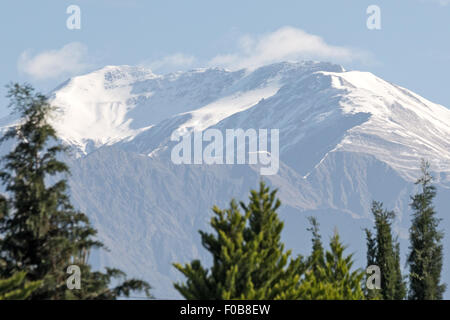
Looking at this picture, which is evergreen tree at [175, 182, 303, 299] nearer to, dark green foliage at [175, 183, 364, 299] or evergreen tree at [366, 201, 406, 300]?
dark green foliage at [175, 183, 364, 299]

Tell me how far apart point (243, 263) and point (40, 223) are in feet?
36.9

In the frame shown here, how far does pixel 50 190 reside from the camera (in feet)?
160

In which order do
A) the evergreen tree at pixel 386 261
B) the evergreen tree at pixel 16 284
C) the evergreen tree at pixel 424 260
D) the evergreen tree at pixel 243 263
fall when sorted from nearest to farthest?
1. the evergreen tree at pixel 16 284
2. the evergreen tree at pixel 243 263
3. the evergreen tree at pixel 386 261
4. the evergreen tree at pixel 424 260

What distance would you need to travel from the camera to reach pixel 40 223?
4800 cm

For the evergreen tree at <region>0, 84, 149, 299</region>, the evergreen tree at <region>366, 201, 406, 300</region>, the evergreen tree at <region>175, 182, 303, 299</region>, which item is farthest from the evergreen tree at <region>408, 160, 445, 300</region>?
the evergreen tree at <region>0, 84, 149, 299</region>

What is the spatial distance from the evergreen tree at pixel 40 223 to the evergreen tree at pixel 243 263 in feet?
17.9

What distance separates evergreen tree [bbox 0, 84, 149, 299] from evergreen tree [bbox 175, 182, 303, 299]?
5447 mm

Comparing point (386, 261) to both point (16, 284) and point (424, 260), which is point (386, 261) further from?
point (16, 284)

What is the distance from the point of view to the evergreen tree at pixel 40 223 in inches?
1896

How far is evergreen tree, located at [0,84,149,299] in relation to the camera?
48.2 metres

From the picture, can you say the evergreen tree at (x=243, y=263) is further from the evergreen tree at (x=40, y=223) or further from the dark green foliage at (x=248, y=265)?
the evergreen tree at (x=40, y=223)

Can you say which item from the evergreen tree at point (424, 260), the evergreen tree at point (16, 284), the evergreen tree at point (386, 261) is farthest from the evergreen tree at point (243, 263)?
the evergreen tree at point (424, 260)

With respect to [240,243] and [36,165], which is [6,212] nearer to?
[36,165]
